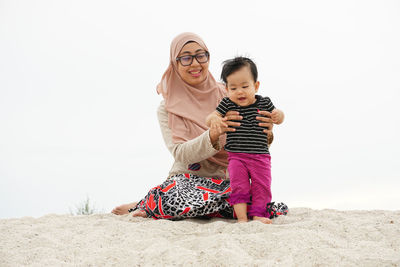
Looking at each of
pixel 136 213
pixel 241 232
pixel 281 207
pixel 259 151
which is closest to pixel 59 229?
pixel 136 213

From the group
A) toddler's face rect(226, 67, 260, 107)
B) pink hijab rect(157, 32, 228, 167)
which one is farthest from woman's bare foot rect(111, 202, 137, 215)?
toddler's face rect(226, 67, 260, 107)

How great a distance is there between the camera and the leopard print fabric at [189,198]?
3.71m

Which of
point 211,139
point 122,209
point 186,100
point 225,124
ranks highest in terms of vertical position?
point 186,100

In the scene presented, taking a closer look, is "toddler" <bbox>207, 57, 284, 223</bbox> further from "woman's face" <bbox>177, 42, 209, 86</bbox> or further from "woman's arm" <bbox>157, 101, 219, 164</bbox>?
"woman's face" <bbox>177, 42, 209, 86</bbox>

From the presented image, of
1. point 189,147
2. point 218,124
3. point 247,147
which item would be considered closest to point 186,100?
point 189,147

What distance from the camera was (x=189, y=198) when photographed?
3.74 m

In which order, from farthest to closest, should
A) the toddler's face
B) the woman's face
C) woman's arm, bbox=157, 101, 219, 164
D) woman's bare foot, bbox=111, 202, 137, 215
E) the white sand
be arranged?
woman's bare foot, bbox=111, 202, 137, 215
the woman's face
woman's arm, bbox=157, 101, 219, 164
the toddler's face
the white sand

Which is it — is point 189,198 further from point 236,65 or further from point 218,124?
point 236,65

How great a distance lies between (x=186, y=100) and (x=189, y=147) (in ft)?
2.34

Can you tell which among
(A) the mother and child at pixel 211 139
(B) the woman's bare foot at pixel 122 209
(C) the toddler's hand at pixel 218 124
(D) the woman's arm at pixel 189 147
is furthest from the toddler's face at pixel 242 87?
(B) the woman's bare foot at pixel 122 209

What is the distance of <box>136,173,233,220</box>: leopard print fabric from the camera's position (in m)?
3.71

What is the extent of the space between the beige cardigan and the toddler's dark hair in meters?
0.56

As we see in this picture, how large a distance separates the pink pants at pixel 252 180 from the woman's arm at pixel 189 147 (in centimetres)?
25

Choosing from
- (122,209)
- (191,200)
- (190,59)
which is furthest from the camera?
(122,209)
